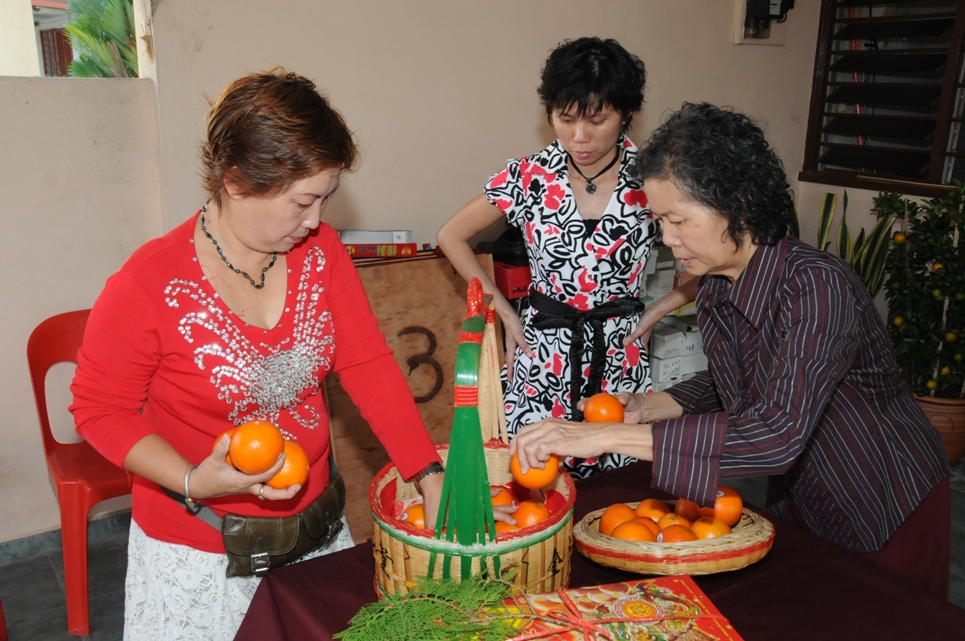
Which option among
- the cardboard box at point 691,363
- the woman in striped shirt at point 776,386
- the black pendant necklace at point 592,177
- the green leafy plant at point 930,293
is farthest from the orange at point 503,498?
the green leafy plant at point 930,293

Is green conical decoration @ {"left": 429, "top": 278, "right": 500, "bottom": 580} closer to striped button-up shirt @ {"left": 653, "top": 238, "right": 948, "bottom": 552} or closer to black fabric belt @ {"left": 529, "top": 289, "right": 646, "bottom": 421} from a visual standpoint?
striped button-up shirt @ {"left": 653, "top": 238, "right": 948, "bottom": 552}

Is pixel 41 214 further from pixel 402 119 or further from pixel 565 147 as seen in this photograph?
pixel 565 147

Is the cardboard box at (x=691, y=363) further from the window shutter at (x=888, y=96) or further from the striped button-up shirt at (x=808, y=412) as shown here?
the striped button-up shirt at (x=808, y=412)

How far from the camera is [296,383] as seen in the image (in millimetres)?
1670

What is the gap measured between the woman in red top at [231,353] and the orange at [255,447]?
0.15ft

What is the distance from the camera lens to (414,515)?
1.54 meters

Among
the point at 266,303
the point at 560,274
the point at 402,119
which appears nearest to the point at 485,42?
the point at 402,119

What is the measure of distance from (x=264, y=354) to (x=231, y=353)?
0.07 metres

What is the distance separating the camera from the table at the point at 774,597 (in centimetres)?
136

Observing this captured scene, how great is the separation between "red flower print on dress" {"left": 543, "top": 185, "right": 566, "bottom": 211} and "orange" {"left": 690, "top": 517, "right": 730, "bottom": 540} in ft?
3.95

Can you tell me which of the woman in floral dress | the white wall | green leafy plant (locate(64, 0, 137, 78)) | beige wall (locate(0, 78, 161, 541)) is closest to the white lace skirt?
the woman in floral dress

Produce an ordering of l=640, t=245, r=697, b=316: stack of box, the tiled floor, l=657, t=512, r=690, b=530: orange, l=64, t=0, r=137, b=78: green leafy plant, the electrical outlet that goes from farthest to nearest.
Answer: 1. the electrical outlet
2. l=640, t=245, r=697, b=316: stack of box
3. l=64, t=0, r=137, b=78: green leafy plant
4. the tiled floor
5. l=657, t=512, r=690, b=530: orange

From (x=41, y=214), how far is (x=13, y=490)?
3.78ft

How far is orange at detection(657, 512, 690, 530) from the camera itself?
154 centimetres
